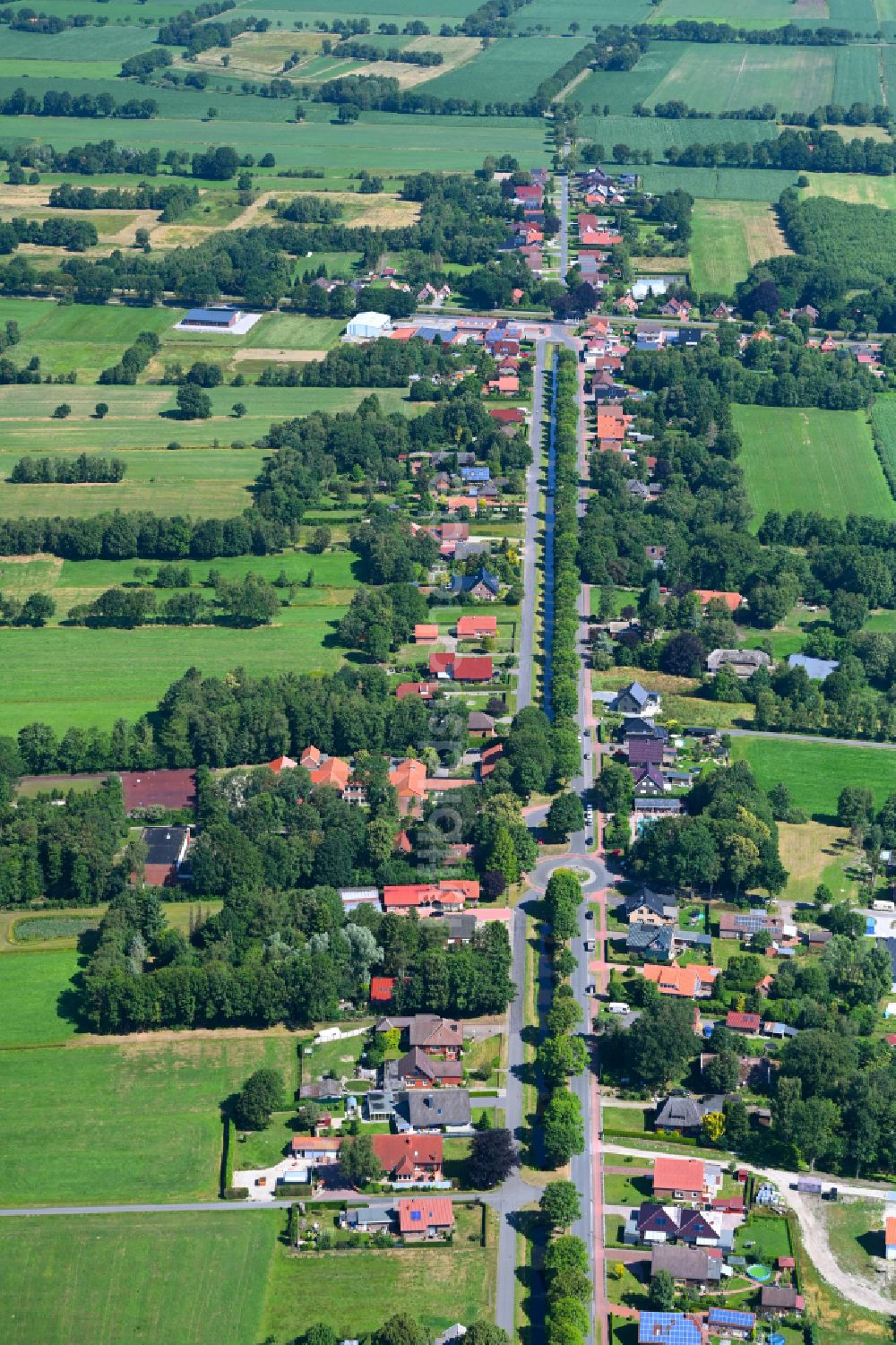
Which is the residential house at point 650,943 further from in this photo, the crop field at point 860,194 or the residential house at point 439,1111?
the crop field at point 860,194

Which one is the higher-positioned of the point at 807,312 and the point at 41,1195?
the point at 807,312

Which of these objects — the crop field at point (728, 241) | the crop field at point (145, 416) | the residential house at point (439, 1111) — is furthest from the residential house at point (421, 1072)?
the crop field at point (728, 241)

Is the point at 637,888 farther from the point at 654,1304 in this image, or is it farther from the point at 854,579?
the point at 854,579

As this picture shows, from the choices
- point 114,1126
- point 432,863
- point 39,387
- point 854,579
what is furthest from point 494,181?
point 114,1126

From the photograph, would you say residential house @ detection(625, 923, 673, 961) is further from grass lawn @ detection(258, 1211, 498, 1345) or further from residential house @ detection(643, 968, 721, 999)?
grass lawn @ detection(258, 1211, 498, 1345)

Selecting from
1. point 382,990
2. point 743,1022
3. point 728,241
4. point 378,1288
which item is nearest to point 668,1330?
point 378,1288

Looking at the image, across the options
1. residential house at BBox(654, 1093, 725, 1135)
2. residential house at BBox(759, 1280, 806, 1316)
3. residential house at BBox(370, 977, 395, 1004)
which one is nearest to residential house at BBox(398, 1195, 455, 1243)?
residential house at BBox(654, 1093, 725, 1135)
